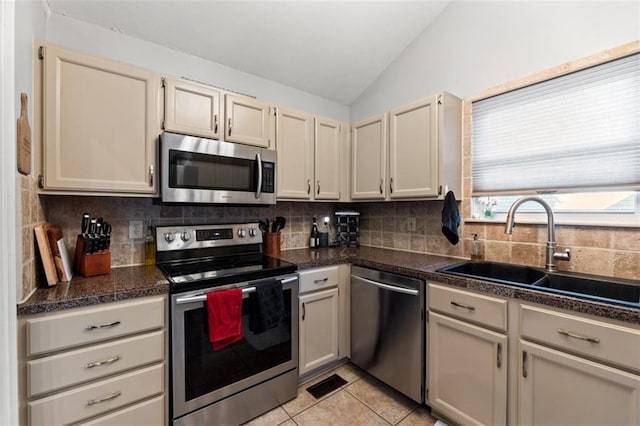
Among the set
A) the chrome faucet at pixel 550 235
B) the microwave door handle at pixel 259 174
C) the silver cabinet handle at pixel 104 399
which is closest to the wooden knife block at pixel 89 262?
the silver cabinet handle at pixel 104 399

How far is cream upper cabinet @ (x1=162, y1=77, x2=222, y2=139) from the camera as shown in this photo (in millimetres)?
1683

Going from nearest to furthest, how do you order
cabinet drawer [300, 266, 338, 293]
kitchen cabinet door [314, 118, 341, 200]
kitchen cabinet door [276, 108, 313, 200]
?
cabinet drawer [300, 266, 338, 293], kitchen cabinet door [276, 108, 313, 200], kitchen cabinet door [314, 118, 341, 200]

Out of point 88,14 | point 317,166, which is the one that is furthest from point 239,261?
point 88,14

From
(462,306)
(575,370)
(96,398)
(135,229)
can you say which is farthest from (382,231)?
(96,398)

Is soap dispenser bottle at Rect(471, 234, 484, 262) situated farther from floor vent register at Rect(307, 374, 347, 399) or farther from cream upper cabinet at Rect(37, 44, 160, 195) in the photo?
cream upper cabinet at Rect(37, 44, 160, 195)

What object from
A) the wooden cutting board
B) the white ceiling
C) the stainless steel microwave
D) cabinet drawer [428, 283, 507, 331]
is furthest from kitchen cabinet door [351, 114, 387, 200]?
the wooden cutting board

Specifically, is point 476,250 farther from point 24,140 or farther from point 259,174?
point 24,140

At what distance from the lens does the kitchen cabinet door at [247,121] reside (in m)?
1.92

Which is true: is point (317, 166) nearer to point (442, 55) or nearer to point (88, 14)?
point (442, 55)

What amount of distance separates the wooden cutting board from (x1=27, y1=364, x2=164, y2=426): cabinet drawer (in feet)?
3.13

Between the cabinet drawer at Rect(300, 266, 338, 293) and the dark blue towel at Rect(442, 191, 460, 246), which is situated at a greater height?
the dark blue towel at Rect(442, 191, 460, 246)

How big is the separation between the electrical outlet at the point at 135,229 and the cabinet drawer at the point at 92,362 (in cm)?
77

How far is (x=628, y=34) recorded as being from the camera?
1.47 metres

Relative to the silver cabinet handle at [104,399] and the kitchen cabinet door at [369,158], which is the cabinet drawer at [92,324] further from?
the kitchen cabinet door at [369,158]
